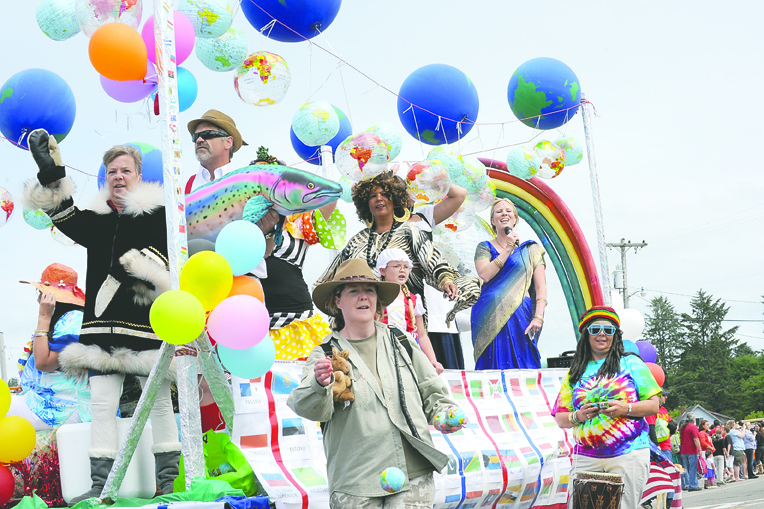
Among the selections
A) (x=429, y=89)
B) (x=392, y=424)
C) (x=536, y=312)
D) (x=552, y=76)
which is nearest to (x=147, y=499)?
(x=392, y=424)

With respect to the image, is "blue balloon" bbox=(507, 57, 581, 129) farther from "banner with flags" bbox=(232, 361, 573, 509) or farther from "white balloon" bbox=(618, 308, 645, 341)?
"banner with flags" bbox=(232, 361, 573, 509)

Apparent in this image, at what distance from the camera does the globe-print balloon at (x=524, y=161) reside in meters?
8.91

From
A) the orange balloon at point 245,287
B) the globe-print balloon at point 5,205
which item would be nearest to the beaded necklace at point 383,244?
the orange balloon at point 245,287

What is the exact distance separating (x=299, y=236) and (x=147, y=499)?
7.43ft

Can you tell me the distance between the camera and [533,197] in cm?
1062

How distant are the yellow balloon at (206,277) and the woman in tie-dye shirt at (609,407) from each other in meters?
2.15

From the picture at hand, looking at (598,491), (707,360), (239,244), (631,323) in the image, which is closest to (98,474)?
(239,244)

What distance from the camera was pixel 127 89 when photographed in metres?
5.39

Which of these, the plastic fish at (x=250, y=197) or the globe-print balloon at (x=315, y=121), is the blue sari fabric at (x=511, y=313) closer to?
the globe-print balloon at (x=315, y=121)

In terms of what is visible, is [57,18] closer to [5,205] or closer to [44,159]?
[5,205]

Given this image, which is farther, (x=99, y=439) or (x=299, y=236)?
(x=299, y=236)

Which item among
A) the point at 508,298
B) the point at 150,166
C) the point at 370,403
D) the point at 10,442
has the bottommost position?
the point at 10,442

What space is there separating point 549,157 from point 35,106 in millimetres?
5425

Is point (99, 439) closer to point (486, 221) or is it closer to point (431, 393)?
point (431, 393)
